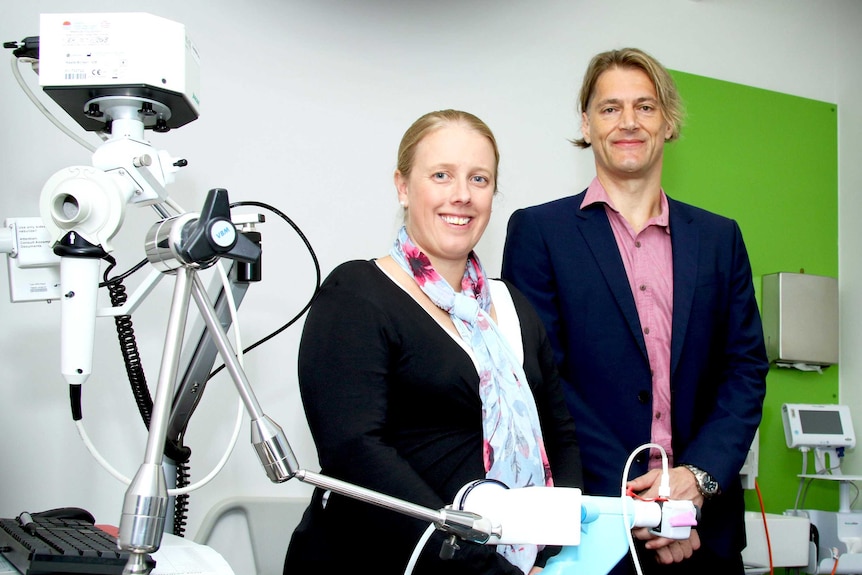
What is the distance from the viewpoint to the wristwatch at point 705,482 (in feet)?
5.48

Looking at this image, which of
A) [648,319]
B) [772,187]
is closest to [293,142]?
[648,319]

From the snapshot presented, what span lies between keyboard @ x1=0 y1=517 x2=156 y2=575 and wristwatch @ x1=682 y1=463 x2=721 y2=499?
1.12 meters

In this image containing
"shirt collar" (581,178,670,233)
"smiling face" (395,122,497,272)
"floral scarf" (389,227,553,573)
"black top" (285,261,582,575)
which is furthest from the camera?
"shirt collar" (581,178,670,233)

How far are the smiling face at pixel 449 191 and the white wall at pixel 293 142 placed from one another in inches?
33.5

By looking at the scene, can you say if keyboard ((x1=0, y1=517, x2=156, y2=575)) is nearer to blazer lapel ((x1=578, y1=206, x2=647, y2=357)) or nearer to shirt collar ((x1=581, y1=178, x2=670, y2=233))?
blazer lapel ((x1=578, y1=206, x2=647, y2=357))

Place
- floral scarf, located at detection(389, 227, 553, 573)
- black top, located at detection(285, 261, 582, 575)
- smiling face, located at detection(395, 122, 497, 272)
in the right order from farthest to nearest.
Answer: smiling face, located at detection(395, 122, 497, 272) < floral scarf, located at detection(389, 227, 553, 573) < black top, located at detection(285, 261, 582, 575)

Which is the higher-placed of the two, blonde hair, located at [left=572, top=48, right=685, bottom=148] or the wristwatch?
blonde hair, located at [left=572, top=48, right=685, bottom=148]

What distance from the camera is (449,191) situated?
154 centimetres

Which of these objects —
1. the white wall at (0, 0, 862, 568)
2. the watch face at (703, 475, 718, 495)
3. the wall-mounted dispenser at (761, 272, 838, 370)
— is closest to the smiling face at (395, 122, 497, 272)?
the watch face at (703, 475, 718, 495)

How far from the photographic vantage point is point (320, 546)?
1374mm

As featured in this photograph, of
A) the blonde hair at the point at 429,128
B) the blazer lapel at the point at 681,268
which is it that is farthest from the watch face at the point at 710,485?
the blonde hair at the point at 429,128

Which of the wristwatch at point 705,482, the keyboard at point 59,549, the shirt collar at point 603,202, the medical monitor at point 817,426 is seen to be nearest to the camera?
the keyboard at point 59,549

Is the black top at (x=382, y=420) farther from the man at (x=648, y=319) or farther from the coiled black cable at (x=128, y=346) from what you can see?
the man at (x=648, y=319)

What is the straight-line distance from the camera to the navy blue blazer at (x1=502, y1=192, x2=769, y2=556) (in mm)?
1743
